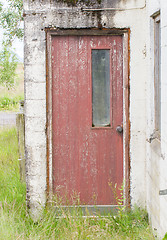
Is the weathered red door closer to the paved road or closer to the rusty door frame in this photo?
the rusty door frame

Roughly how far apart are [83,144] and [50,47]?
131cm

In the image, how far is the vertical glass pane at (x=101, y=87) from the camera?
4922 millimetres

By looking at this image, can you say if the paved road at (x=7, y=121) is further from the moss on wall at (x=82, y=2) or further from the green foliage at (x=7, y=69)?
the moss on wall at (x=82, y=2)

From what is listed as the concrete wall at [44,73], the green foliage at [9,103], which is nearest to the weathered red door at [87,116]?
the concrete wall at [44,73]

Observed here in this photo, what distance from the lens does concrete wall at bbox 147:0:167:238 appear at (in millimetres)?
3492

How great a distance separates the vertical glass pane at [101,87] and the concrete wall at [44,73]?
325 millimetres

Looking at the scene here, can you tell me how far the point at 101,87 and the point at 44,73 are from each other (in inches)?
29.7

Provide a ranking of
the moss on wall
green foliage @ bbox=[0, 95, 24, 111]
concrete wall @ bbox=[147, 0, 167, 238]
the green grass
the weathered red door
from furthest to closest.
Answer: green foliage @ bbox=[0, 95, 24, 111] → the weathered red door → the moss on wall → the green grass → concrete wall @ bbox=[147, 0, 167, 238]

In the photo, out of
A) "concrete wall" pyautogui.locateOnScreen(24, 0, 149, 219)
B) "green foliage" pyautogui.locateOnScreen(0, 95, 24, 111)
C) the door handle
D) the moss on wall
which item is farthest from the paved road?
the moss on wall

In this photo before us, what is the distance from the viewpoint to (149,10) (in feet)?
14.5

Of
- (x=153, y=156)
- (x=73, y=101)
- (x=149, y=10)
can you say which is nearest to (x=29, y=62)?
(x=73, y=101)

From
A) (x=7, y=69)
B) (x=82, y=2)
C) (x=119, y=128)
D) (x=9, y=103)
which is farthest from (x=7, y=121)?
(x=82, y=2)

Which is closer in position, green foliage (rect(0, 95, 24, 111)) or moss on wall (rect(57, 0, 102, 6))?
moss on wall (rect(57, 0, 102, 6))

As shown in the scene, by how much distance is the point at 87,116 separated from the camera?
4.94 metres
